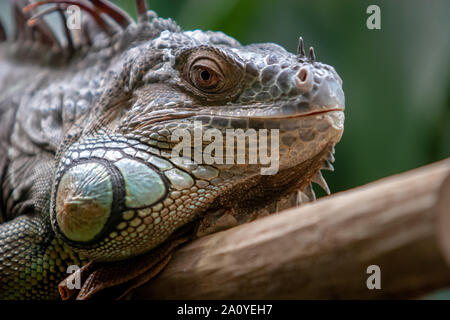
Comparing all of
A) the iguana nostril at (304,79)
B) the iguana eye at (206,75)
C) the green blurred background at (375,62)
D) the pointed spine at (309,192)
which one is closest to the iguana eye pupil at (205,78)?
the iguana eye at (206,75)

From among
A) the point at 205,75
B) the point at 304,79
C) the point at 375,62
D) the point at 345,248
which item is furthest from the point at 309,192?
the point at 375,62

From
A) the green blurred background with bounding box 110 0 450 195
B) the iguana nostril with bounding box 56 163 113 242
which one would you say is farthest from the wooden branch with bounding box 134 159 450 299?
the green blurred background with bounding box 110 0 450 195

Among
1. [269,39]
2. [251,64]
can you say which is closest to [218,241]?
[251,64]

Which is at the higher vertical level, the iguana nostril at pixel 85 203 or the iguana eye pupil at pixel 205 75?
the iguana eye pupil at pixel 205 75

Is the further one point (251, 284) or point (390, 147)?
point (390, 147)

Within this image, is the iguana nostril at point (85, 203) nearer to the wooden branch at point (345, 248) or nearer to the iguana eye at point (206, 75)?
the wooden branch at point (345, 248)

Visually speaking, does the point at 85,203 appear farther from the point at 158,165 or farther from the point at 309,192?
the point at 309,192

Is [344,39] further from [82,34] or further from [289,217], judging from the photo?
[289,217]
